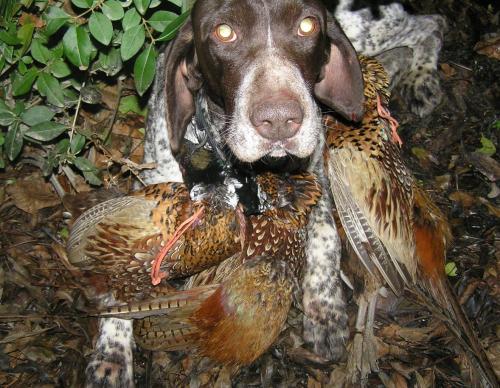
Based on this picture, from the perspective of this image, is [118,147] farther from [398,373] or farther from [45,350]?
[398,373]

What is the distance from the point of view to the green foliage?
3375mm

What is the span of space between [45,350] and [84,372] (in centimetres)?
27

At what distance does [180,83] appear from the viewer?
400 cm

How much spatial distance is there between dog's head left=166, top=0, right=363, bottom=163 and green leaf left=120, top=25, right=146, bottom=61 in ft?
1.19

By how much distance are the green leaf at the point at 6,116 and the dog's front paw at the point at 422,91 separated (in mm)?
3057

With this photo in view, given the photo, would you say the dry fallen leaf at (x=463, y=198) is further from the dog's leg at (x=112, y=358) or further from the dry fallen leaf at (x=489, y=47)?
the dog's leg at (x=112, y=358)

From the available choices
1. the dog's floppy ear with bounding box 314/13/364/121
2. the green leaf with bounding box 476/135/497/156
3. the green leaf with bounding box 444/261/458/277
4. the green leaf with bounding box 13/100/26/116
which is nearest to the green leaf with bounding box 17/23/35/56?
the green leaf with bounding box 13/100/26/116

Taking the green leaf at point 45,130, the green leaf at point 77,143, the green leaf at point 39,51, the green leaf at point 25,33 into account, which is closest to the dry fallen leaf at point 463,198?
the green leaf at point 77,143

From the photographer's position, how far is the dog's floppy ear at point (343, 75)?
12.8 ft

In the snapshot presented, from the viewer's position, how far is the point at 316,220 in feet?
14.7

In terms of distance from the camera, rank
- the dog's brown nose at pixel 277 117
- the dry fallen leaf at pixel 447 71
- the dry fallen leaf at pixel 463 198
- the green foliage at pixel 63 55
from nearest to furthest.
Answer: the dog's brown nose at pixel 277 117 < the green foliage at pixel 63 55 < the dry fallen leaf at pixel 463 198 < the dry fallen leaf at pixel 447 71

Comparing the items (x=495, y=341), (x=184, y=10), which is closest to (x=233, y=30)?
(x=184, y=10)

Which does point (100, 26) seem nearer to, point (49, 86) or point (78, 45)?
point (78, 45)

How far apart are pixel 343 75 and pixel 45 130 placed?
1.74 meters
